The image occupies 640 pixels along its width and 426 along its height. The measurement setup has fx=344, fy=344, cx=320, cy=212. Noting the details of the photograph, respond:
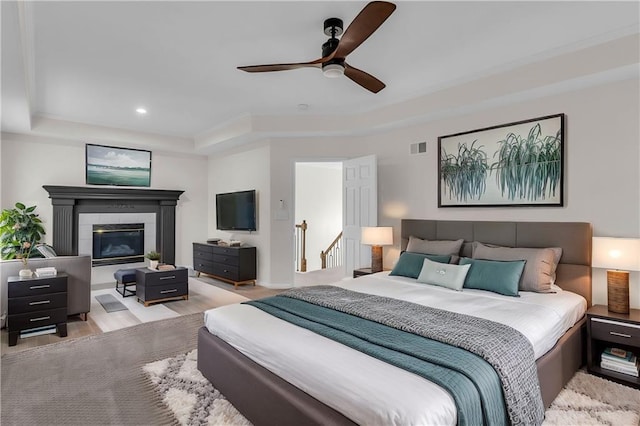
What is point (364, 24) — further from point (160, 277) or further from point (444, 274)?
point (160, 277)

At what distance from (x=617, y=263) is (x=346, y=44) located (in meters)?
2.80

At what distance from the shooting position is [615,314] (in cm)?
282

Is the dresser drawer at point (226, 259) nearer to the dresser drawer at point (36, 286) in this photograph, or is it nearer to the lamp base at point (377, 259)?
the lamp base at point (377, 259)

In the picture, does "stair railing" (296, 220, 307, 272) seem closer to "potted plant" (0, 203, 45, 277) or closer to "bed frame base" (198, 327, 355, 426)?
"potted plant" (0, 203, 45, 277)

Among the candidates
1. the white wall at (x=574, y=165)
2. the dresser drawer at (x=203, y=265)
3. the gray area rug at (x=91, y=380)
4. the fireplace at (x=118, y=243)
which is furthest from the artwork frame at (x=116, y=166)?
the white wall at (x=574, y=165)

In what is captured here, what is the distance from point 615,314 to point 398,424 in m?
2.59

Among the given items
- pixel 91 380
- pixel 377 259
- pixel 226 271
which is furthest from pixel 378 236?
pixel 91 380

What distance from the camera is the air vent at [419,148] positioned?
4.57m

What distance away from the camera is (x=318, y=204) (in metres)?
8.78

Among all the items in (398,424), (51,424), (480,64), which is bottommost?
(51,424)

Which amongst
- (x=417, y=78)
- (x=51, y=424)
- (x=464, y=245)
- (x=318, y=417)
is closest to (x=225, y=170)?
(x=417, y=78)

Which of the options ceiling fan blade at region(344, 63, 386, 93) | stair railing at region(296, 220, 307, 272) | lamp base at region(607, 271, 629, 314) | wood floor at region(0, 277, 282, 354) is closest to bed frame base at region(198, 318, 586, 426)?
lamp base at region(607, 271, 629, 314)

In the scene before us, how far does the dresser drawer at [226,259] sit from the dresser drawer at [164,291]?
1043 millimetres

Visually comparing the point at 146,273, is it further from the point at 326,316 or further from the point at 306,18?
the point at 306,18
